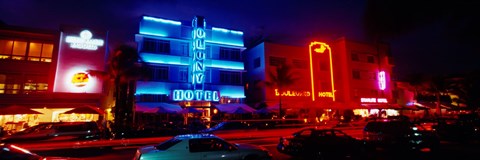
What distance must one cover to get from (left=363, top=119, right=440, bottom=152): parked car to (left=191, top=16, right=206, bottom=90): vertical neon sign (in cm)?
2260

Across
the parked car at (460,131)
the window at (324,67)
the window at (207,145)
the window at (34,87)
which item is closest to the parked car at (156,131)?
the window at (207,145)

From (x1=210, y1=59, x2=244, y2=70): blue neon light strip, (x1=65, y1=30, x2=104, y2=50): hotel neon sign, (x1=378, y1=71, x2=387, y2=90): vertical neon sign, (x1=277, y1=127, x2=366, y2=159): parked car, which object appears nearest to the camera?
(x1=277, y1=127, x2=366, y2=159): parked car

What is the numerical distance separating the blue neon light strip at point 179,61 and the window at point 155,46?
778mm

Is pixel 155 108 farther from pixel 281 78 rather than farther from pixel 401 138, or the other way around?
pixel 401 138

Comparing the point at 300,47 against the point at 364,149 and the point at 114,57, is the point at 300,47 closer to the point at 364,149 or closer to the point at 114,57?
the point at 114,57

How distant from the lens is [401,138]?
1441 cm

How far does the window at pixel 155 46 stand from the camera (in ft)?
112

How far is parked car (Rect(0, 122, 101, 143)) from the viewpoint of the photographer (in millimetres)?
15555

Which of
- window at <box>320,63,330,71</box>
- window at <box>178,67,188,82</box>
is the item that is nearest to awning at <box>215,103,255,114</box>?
window at <box>178,67,188,82</box>

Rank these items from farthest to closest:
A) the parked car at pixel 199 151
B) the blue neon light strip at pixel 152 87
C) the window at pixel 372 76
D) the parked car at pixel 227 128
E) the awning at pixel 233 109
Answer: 1. the window at pixel 372 76
2. the blue neon light strip at pixel 152 87
3. the awning at pixel 233 109
4. the parked car at pixel 227 128
5. the parked car at pixel 199 151

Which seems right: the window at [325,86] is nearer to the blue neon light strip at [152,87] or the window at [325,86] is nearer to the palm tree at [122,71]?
the blue neon light strip at [152,87]

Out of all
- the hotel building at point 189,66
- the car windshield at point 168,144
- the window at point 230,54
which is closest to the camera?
the car windshield at point 168,144

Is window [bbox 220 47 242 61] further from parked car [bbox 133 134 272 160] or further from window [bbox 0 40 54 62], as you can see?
parked car [bbox 133 134 272 160]

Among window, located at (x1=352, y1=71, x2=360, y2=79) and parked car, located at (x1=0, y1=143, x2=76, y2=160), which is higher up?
window, located at (x1=352, y1=71, x2=360, y2=79)
